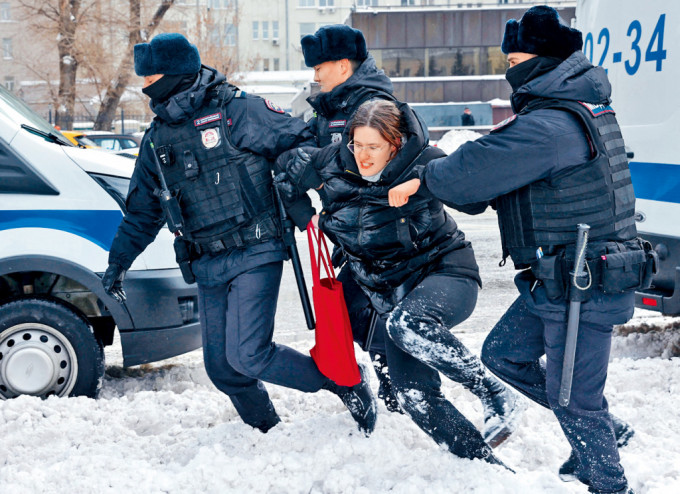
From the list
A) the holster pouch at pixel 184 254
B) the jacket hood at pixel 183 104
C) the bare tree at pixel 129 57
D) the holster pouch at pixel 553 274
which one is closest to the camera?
the holster pouch at pixel 553 274

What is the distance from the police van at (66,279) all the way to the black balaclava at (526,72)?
2.25 m

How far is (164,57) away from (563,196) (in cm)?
189

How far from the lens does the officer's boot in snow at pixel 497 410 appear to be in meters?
3.40

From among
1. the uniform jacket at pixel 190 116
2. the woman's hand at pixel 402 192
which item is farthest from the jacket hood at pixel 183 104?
the woman's hand at pixel 402 192

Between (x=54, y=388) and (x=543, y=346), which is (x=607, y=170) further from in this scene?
(x=54, y=388)

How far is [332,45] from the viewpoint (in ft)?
12.2

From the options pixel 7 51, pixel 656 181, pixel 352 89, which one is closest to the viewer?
pixel 352 89

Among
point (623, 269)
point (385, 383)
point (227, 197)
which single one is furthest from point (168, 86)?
point (623, 269)

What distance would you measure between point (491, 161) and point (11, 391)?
9.50 feet

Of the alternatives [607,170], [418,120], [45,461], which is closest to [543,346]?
[607,170]

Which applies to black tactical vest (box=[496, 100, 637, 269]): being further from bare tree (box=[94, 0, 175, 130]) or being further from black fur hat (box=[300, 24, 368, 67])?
bare tree (box=[94, 0, 175, 130])

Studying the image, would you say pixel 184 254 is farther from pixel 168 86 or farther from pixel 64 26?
pixel 64 26

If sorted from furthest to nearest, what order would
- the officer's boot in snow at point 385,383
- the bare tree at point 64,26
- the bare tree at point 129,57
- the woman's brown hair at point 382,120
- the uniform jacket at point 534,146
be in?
1. the bare tree at point 129,57
2. the bare tree at point 64,26
3. the officer's boot in snow at point 385,383
4. the woman's brown hair at point 382,120
5. the uniform jacket at point 534,146

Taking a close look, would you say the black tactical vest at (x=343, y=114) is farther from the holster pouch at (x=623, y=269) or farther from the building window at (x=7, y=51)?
the building window at (x=7, y=51)
